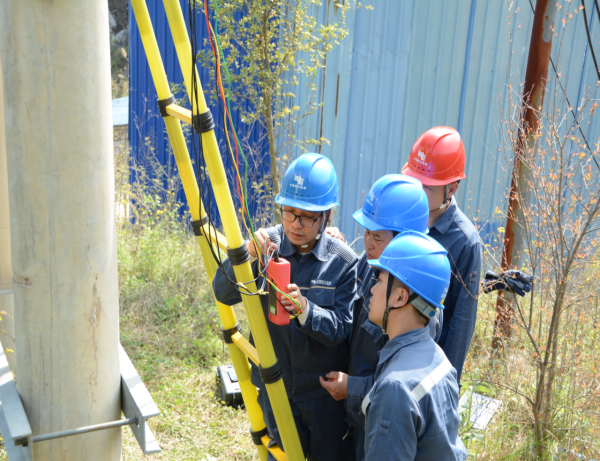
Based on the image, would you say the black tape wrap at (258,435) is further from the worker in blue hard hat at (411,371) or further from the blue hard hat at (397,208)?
the blue hard hat at (397,208)

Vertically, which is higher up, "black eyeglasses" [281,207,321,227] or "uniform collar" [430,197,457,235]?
"black eyeglasses" [281,207,321,227]

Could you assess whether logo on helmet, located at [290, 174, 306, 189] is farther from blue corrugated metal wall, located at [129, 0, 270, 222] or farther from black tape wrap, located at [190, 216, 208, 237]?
blue corrugated metal wall, located at [129, 0, 270, 222]

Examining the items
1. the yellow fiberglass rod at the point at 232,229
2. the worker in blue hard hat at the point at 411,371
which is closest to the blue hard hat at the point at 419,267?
the worker in blue hard hat at the point at 411,371

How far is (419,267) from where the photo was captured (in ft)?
5.90

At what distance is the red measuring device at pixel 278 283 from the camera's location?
6.95ft

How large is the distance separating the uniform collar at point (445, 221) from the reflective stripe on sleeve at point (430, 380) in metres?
1.09

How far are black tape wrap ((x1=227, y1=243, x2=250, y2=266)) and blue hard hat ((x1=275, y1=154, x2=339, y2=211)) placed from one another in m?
0.36

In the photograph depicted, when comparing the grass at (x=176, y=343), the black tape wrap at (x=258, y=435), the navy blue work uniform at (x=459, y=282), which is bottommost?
the grass at (x=176, y=343)

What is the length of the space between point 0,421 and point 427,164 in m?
2.46

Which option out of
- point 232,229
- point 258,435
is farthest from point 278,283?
point 258,435

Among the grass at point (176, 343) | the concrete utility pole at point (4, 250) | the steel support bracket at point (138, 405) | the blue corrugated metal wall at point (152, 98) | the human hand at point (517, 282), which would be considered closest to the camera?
the steel support bracket at point (138, 405)

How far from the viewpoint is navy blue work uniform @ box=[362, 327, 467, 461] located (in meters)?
1.54

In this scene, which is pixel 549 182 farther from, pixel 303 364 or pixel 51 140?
pixel 51 140

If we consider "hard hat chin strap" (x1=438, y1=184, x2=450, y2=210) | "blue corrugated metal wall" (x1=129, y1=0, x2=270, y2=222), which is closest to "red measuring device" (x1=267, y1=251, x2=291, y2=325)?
"hard hat chin strap" (x1=438, y1=184, x2=450, y2=210)
